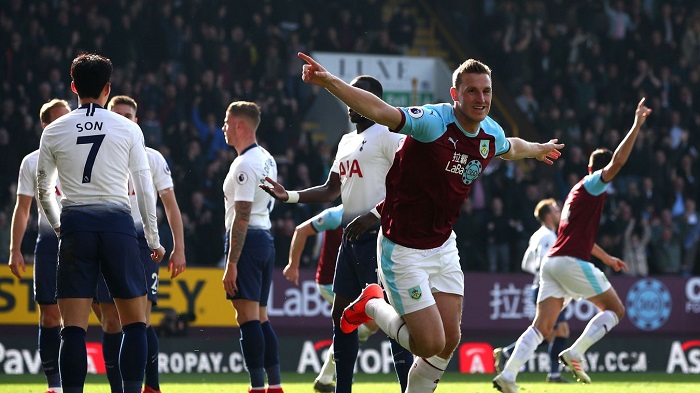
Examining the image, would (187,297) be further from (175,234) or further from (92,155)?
(92,155)

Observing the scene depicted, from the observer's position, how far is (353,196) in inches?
348

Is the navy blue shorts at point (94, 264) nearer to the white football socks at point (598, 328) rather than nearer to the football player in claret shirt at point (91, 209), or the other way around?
the football player in claret shirt at point (91, 209)

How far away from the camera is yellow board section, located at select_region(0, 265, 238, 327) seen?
626 inches

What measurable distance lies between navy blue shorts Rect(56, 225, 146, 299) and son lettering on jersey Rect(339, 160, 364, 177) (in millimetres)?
1820

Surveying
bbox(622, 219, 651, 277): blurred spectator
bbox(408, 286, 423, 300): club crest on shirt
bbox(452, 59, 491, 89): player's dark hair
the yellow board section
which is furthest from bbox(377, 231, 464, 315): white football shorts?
bbox(622, 219, 651, 277): blurred spectator

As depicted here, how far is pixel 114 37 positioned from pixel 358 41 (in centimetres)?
560

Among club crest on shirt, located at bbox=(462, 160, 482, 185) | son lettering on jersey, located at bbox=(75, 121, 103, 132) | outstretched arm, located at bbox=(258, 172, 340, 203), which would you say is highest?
son lettering on jersey, located at bbox=(75, 121, 103, 132)

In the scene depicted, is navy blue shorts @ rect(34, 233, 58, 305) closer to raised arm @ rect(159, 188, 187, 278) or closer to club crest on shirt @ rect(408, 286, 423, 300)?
raised arm @ rect(159, 188, 187, 278)

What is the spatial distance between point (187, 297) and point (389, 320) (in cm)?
932

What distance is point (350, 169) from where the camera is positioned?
28.9ft

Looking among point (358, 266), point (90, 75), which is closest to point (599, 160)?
point (358, 266)

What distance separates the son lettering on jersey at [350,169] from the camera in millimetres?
8766

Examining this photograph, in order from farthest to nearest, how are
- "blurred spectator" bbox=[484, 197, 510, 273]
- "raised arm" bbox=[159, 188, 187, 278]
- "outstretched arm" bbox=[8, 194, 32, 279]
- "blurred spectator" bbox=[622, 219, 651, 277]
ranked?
"blurred spectator" bbox=[622, 219, 651, 277] < "blurred spectator" bbox=[484, 197, 510, 273] < "outstretched arm" bbox=[8, 194, 32, 279] < "raised arm" bbox=[159, 188, 187, 278]

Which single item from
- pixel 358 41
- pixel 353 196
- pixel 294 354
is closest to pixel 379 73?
pixel 358 41
